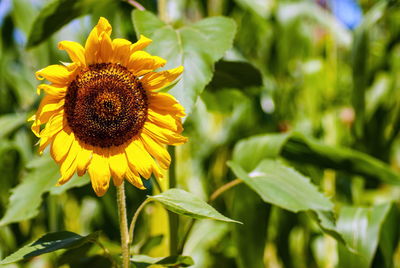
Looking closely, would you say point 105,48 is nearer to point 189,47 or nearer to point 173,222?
point 189,47

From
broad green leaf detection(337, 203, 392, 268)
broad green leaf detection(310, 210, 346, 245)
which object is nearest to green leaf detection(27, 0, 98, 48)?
broad green leaf detection(310, 210, 346, 245)

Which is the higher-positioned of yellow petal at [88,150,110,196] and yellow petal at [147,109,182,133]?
yellow petal at [147,109,182,133]

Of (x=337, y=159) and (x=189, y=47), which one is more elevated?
(x=189, y=47)

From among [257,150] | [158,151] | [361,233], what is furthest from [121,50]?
[361,233]

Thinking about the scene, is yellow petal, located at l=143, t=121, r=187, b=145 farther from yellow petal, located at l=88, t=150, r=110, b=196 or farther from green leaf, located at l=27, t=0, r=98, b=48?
green leaf, located at l=27, t=0, r=98, b=48

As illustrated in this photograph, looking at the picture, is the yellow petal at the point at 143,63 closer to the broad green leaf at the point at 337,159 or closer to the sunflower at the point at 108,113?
the sunflower at the point at 108,113
